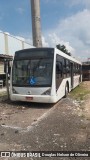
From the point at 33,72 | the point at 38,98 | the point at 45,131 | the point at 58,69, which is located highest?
the point at 58,69

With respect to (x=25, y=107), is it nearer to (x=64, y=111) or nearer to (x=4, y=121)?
(x=64, y=111)

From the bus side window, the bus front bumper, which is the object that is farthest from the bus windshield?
the bus side window

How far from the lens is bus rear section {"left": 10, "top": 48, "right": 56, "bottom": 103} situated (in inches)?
455

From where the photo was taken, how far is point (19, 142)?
6.66 m

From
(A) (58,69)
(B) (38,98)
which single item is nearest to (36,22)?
(A) (58,69)

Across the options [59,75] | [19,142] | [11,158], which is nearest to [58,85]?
[59,75]

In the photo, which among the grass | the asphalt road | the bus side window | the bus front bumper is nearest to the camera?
the asphalt road

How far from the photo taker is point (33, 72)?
11.9 meters

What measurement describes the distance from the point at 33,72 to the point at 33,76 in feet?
0.64

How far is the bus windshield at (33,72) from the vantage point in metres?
11.6

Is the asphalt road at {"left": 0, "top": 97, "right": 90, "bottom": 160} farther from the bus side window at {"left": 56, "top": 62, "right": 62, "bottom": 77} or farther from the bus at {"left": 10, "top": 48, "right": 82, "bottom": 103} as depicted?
the bus side window at {"left": 56, "top": 62, "right": 62, "bottom": 77}

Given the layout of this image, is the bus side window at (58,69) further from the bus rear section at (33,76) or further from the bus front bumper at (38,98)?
the bus front bumper at (38,98)

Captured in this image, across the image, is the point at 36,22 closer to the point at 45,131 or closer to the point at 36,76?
the point at 36,76

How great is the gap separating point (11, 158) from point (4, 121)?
3486 millimetres
